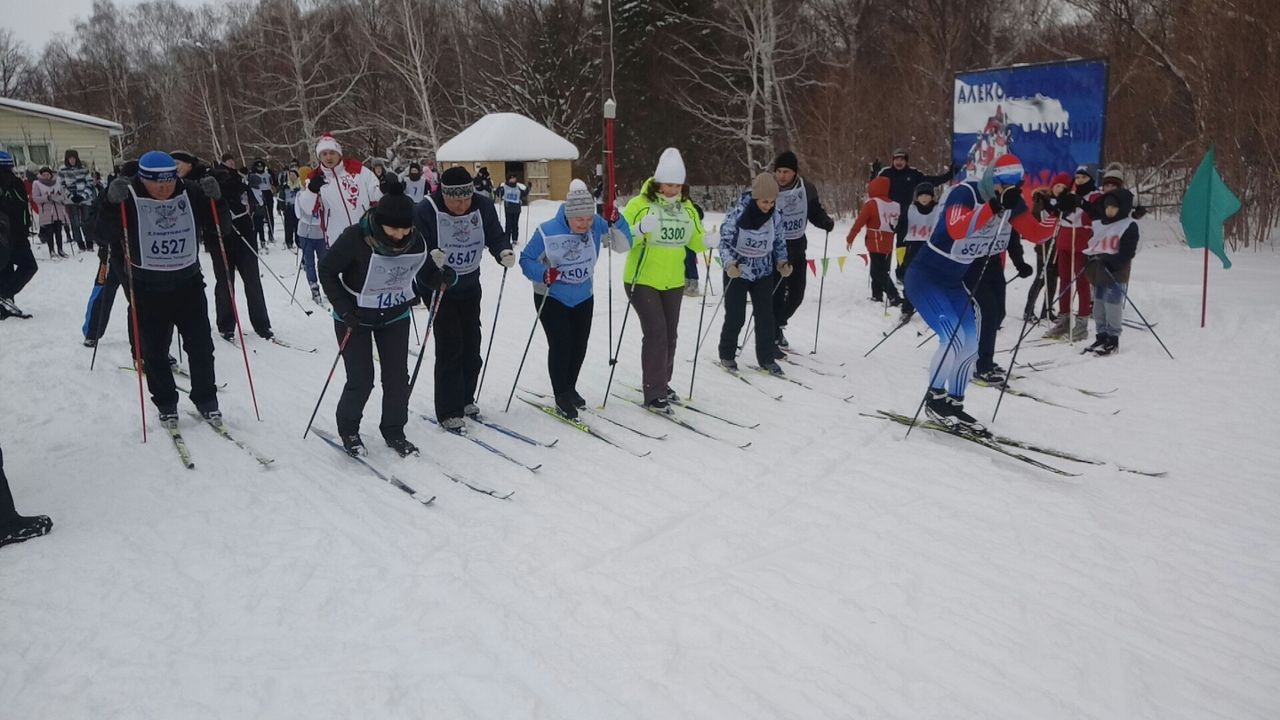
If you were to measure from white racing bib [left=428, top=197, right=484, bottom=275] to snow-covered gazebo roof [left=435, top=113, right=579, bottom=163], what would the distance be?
19016 mm

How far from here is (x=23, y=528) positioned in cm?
388

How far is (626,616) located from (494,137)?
2237 cm

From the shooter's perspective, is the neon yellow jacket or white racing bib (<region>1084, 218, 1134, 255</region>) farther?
white racing bib (<region>1084, 218, 1134, 255</region>)

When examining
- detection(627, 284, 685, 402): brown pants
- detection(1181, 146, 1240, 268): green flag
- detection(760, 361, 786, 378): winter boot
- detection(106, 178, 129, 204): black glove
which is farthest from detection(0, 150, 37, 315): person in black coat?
detection(1181, 146, 1240, 268): green flag

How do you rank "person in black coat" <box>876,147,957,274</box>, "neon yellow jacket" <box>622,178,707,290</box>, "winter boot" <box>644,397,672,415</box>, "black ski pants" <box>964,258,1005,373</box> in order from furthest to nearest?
"person in black coat" <box>876,147,957,274</box> < "black ski pants" <box>964,258,1005,373</box> < "winter boot" <box>644,397,672,415</box> < "neon yellow jacket" <box>622,178,707,290</box>

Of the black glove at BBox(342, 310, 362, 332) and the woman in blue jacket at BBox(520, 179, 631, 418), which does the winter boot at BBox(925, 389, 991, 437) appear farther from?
the black glove at BBox(342, 310, 362, 332)

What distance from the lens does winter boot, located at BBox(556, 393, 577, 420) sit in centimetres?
577

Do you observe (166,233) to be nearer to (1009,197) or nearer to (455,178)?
(455,178)

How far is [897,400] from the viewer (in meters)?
6.33

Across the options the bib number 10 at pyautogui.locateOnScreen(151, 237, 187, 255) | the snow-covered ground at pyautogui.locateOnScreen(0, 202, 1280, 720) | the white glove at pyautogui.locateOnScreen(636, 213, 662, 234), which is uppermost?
the white glove at pyautogui.locateOnScreen(636, 213, 662, 234)

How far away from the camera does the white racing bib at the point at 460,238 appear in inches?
208

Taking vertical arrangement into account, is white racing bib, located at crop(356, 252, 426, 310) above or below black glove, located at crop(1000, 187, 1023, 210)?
below

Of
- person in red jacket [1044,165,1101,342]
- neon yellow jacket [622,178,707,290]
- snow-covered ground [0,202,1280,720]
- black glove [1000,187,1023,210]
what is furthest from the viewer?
person in red jacket [1044,165,1101,342]

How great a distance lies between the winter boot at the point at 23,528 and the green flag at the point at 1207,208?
928 cm
